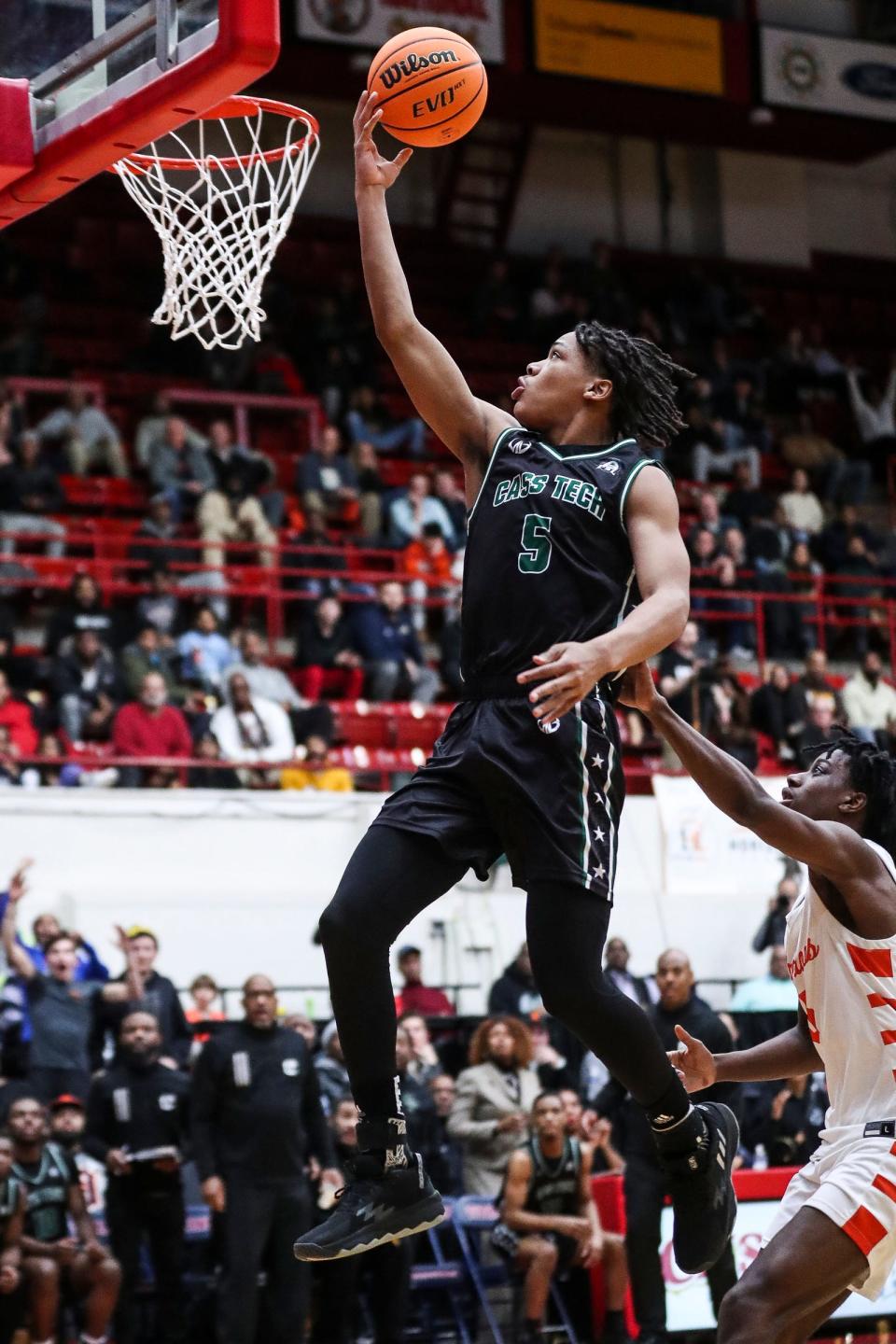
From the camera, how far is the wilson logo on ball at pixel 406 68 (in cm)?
559

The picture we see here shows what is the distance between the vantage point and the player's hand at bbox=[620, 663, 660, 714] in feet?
18.0

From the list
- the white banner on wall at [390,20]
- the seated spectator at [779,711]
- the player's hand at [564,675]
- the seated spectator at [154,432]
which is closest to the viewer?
the player's hand at [564,675]

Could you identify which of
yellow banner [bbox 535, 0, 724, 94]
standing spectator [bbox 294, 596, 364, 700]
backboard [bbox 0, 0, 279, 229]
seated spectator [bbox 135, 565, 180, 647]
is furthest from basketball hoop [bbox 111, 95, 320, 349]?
yellow banner [bbox 535, 0, 724, 94]

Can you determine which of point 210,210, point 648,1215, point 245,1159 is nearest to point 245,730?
point 245,1159

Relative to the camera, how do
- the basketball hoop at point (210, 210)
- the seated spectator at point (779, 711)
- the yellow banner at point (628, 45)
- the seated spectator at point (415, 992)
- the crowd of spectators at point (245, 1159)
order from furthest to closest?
1. the yellow banner at point (628, 45)
2. the seated spectator at point (779, 711)
3. the seated spectator at point (415, 992)
4. the crowd of spectators at point (245, 1159)
5. the basketball hoop at point (210, 210)

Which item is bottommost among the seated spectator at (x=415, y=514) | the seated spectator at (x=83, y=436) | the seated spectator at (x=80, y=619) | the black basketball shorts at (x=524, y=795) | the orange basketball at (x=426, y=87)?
the black basketball shorts at (x=524, y=795)

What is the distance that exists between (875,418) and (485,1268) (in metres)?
15.3

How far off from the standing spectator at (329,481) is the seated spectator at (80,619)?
3535 millimetres

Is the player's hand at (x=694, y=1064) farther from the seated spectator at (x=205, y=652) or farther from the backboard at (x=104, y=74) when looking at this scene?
the seated spectator at (x=205, y=652)

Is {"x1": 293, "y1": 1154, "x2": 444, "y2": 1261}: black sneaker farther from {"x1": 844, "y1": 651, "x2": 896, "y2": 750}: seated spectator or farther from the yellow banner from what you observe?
the yellow banner

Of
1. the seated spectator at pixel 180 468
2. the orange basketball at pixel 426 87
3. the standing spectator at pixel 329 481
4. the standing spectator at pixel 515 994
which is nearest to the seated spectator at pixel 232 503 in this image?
the seated spectator at pixel 180 468

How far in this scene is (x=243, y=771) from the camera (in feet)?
50.5

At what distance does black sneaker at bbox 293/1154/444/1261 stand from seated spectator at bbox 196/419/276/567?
12.5 m

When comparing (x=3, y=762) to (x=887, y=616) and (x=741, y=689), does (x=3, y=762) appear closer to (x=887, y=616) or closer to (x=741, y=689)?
(x=741, y=689)
